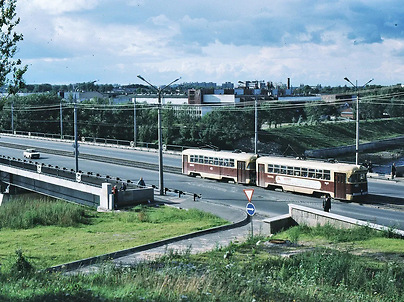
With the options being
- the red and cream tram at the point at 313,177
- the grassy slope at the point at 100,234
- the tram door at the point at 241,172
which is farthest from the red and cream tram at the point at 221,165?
the grassy slope at the point at 100,234

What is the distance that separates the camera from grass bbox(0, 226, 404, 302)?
472 inches

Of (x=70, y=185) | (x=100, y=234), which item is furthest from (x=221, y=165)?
(x=100, y=234)

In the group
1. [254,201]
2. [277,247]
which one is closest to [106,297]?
[277,247]

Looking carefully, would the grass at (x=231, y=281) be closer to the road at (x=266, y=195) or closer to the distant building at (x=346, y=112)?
the road at (x=266, y=195)

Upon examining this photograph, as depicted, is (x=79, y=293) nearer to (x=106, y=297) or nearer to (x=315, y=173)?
(x=106, y=297)

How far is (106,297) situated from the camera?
11.7 meters

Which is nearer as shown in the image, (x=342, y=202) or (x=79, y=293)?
(x=79, y=293)

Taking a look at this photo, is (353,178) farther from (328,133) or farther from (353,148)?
(328,133)

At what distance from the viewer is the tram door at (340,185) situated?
33062mm

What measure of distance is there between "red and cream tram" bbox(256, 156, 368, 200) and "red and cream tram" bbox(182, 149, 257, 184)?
1.12m

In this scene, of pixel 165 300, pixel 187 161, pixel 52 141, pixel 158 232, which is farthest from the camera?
pixel 52 141

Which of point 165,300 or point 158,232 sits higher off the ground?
point 165,300

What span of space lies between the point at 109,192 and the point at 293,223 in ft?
43.5

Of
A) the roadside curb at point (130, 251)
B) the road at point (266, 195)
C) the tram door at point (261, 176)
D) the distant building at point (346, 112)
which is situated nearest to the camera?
the roadside curb at point (130, 251)
